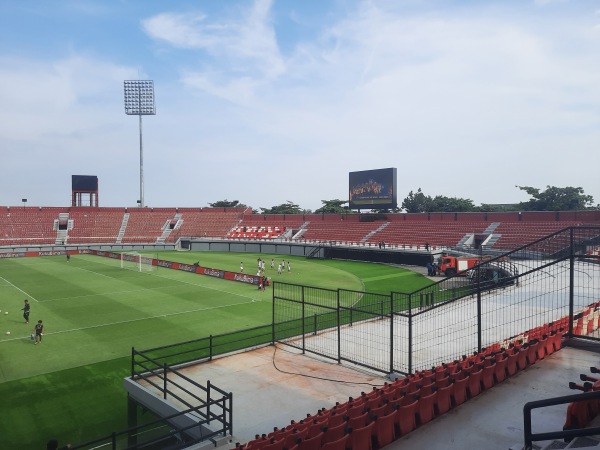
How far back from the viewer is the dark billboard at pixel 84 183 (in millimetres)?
91812

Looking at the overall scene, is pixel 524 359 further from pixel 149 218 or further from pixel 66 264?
pixel 149 218

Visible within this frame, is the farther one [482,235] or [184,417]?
[482,235]

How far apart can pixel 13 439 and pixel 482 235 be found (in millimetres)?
52400

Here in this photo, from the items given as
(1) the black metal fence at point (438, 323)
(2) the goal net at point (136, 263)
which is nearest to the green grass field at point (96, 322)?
(2) the goal net at point (136, 263)

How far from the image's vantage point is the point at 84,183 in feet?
305

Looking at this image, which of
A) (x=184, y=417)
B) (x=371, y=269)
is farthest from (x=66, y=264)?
(x=184, y=417)

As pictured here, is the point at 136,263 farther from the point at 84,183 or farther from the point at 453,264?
the point at 84,183

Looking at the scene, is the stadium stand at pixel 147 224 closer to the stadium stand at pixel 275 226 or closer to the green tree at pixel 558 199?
the stadium stand at pixel 275 226

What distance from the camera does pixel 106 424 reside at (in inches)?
508

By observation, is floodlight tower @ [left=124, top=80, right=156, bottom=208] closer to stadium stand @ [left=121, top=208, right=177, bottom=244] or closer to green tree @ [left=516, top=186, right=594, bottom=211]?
stadium stand @ [left=121, top=208, right=177, bottom=244]

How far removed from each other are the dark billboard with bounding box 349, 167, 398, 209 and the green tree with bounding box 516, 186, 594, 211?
27194 millimetres

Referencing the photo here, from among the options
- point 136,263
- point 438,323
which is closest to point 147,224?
point 136,263

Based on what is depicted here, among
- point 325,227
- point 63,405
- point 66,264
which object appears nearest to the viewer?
point 63,405

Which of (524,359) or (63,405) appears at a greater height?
(524,359)
